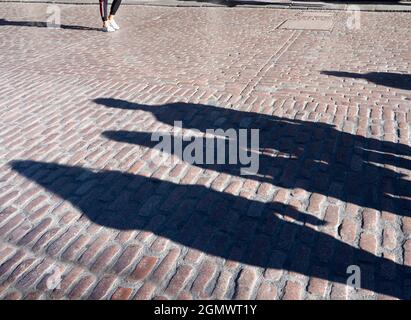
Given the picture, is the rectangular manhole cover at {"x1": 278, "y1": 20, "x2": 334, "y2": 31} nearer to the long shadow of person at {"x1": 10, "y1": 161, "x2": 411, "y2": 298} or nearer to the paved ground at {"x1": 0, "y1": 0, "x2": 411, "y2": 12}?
the paved ground at {"x1": 0, "y1": 0, "x2": 411, "y2": 12}

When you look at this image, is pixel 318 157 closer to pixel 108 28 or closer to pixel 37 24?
pixel 108 28

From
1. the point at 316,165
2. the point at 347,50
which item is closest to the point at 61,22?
the point at 347,50

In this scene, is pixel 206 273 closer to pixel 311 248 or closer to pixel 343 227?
pixel 311 248

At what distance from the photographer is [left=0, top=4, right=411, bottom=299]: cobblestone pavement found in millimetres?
2752

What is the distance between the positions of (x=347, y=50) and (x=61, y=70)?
5.42m

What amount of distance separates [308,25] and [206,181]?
24.9 ft

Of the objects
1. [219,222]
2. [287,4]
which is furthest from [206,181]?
[287,4]

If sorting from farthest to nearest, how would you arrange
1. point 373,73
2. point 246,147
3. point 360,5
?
point 360,5 → point 373,73 → point 246,147

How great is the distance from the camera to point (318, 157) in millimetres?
4055

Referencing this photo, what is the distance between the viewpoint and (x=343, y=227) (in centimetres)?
312

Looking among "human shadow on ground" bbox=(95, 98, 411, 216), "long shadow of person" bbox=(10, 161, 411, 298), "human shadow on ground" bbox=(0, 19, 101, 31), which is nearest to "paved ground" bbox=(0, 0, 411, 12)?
"human shadow on ground" bbox=(0, 19, 101, 31)

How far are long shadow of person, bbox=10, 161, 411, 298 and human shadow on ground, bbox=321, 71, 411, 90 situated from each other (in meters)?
3.66

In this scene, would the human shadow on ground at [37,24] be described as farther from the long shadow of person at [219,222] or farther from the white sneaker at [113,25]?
the long shadow of person at [219,222]

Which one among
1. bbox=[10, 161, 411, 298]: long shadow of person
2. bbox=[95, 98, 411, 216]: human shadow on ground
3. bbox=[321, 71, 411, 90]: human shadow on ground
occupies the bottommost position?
bbox=[10, 161, 411, 298]: long shadow of person
